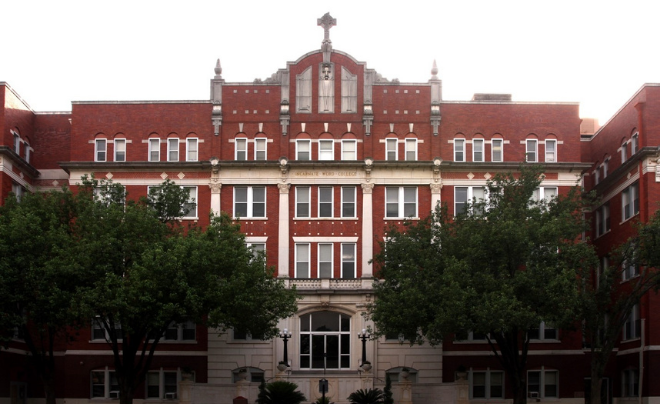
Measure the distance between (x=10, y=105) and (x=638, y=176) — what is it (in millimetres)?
38662

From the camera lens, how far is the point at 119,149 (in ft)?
208

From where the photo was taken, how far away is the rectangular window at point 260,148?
63013 millimetres

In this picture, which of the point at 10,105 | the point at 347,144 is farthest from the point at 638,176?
the point at 10,105

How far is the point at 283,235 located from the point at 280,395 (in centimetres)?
1197

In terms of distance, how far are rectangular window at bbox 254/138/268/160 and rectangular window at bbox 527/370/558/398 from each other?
21.8 m

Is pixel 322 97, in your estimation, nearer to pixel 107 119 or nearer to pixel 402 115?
pixel 402 115

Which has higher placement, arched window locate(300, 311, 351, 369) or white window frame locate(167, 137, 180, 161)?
white window frame locate(167, 137, 180, 161)

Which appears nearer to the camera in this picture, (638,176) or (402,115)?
(638,176)

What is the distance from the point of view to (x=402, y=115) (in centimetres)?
6306

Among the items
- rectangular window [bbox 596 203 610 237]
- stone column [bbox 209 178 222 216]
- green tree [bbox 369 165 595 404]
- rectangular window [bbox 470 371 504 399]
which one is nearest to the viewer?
green tree [bbox 369 165 595 404]

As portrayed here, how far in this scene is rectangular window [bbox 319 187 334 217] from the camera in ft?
204

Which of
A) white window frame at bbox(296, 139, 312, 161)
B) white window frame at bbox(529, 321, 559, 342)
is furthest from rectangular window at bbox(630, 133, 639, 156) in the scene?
white window frame at bbox(296, 139, 312, 161)

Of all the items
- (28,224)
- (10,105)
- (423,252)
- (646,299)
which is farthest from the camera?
(10,105)

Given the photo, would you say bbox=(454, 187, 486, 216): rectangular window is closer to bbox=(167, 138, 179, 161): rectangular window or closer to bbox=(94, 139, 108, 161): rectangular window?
bbox=(167, 138, 179, 161): rectangular window
